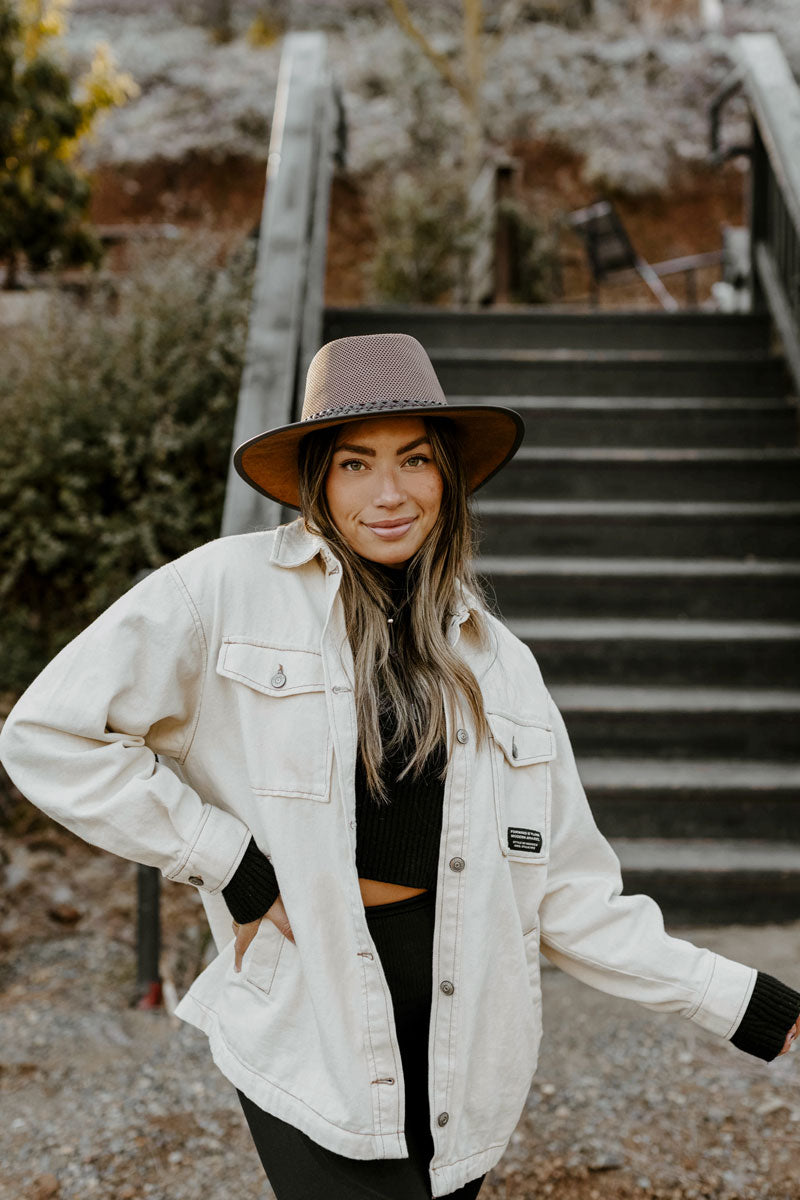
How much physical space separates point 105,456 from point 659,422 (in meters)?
2.66

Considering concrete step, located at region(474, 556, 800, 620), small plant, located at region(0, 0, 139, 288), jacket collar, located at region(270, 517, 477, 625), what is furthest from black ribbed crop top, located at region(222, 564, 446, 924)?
small plant, located at region(0, 0, 139, 288)

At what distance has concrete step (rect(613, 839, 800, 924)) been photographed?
11.6ft

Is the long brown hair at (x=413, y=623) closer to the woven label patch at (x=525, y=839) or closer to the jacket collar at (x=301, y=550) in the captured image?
the jacket collar at (x=301, y=550)

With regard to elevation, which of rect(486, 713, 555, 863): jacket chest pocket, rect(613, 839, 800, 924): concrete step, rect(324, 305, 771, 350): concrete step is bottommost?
rect(613, 839, 800, 924): concrete step

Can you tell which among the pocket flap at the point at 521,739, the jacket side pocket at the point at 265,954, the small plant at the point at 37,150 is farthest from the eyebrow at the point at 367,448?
the small plant at the point at 37,150

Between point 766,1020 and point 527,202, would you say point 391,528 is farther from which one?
point 527,202

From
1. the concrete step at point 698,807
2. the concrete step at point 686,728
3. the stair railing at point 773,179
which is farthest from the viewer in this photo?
the stair railing at point 773,179

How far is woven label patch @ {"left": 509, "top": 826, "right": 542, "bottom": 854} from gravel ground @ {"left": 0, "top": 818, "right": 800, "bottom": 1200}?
1.28 metres

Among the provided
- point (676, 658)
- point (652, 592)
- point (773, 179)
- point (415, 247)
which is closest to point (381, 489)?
point (676, 658)

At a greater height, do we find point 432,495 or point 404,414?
point 404,414

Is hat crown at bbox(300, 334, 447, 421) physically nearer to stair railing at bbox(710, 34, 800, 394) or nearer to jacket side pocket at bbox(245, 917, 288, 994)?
jacket side pocket at bbox(245, 917, 288, 994)

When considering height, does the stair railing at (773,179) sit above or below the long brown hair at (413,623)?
above

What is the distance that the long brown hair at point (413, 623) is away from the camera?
1528 millimetres

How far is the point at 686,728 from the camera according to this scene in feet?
13.0
